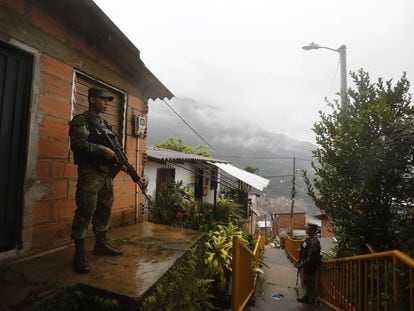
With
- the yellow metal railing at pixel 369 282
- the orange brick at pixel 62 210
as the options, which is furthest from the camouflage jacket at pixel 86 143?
the yellow metal railing at pixel 369 282

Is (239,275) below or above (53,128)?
below

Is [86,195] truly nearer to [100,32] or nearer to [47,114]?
[47,114]

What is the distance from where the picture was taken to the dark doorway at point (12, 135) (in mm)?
3219

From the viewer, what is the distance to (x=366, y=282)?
3.73 metres

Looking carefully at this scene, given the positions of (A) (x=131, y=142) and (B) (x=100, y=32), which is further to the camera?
(A) (x=131, y=142)

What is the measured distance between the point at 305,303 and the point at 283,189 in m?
125

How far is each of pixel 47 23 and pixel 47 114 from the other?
114 cm

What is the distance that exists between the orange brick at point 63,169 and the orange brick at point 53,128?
35cm

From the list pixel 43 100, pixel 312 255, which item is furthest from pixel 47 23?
pixel 312 255

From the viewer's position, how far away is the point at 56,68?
3852mm

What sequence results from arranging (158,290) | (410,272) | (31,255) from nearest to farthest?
(410,272) < (158,290) < (31,255)

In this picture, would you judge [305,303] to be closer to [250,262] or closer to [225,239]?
[250,262]

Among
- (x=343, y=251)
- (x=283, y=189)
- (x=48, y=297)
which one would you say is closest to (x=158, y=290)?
(x=48, y=297)

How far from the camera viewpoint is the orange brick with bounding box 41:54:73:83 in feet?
12.1
